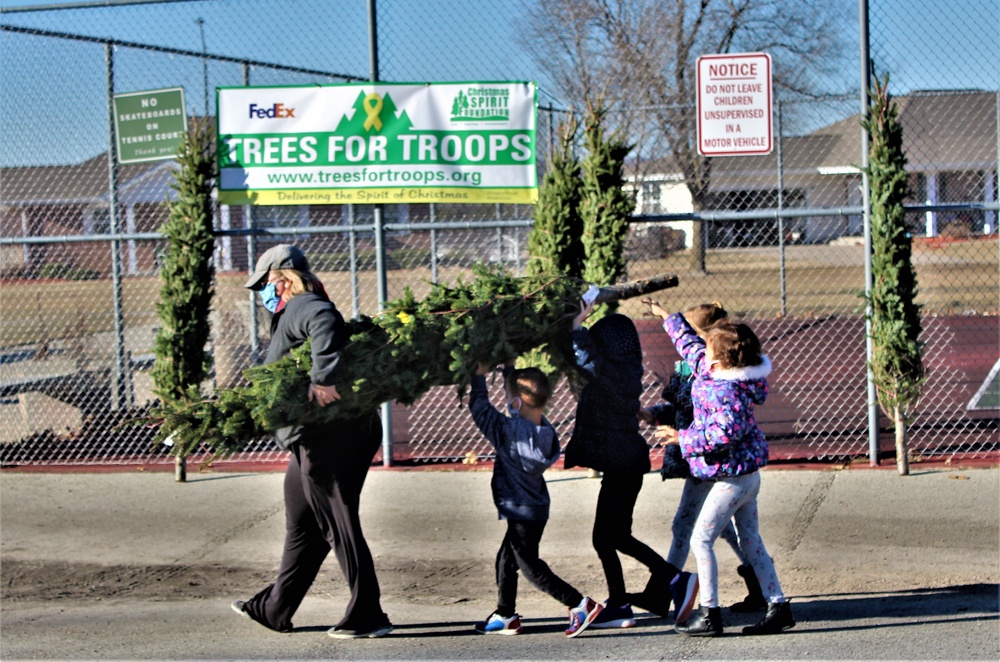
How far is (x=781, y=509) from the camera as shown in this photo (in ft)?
22.6

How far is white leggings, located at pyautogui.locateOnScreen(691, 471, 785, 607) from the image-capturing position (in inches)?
183

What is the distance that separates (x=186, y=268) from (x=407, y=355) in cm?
416

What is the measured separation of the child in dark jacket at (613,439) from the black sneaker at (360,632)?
1013mm

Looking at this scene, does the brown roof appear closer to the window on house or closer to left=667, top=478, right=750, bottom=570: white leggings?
the window on house

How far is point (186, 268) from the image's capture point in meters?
8.30

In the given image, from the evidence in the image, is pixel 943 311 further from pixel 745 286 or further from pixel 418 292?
pixel 418 292

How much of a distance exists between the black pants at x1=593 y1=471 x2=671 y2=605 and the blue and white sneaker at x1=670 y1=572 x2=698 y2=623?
74mm

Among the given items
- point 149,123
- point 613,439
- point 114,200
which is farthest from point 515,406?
point 114,200

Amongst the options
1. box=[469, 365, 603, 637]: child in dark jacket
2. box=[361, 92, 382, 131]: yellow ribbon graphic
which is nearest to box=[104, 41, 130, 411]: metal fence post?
box=[361, 92, 382, 131]: yellow ribbon graphic

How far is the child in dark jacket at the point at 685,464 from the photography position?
4.95 meters

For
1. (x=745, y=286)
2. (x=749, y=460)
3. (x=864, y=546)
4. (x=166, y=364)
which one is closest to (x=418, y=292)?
(x=745, y=286)

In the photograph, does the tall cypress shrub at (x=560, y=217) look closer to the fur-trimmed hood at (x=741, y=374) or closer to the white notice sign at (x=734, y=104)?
the white notice sign at (x=734, y=104)

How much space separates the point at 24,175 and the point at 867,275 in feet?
25.0

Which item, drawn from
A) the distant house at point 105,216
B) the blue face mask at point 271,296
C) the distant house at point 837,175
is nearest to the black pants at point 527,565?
the blue face mask at point 271,296
